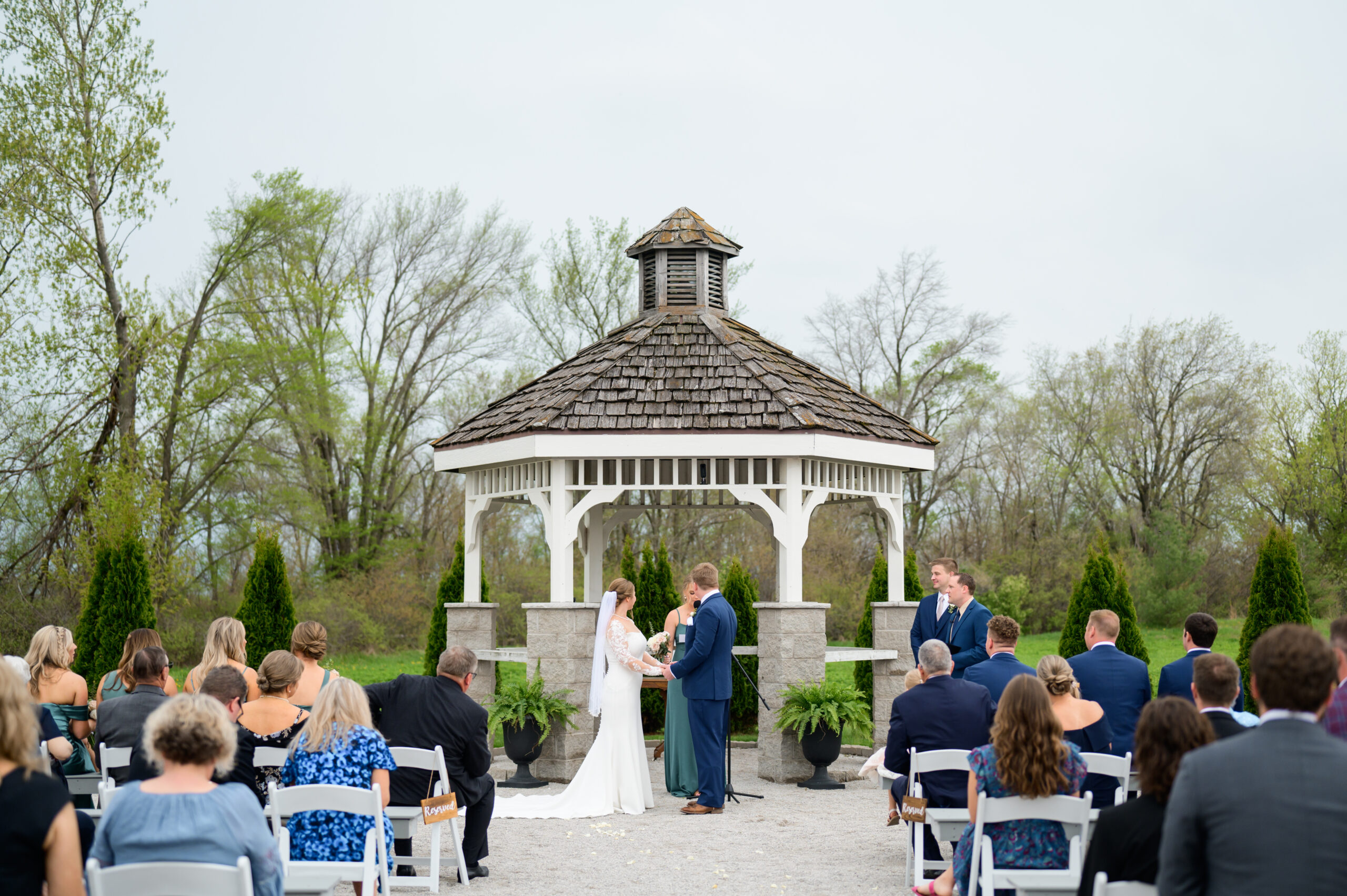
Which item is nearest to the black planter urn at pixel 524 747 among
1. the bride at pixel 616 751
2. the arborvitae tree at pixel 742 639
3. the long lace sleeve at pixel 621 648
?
the bride at pixel 616 751

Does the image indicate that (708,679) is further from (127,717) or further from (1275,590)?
(1275,590)

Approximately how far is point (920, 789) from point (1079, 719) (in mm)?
1110

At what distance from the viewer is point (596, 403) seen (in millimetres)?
10969

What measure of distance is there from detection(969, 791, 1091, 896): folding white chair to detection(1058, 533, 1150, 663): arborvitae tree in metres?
9.48

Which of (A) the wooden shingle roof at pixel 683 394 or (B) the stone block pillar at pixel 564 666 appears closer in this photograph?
(B) the stone block pillar at pixel 564 666

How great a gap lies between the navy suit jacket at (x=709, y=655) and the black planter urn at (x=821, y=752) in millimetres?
1483

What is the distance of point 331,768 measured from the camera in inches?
215

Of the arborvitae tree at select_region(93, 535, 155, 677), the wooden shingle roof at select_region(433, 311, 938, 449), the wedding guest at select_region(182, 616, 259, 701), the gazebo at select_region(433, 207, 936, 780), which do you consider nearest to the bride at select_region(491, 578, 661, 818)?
the gazebo at select_region(433, 207, 936, 780)

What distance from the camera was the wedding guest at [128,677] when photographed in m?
6.83

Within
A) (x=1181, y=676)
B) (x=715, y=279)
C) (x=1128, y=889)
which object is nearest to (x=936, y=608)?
(x=1181, y=676)

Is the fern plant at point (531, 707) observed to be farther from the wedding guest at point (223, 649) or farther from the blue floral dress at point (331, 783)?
the blue floral dress at point (331, 783)

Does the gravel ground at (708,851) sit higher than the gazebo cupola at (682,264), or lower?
lower

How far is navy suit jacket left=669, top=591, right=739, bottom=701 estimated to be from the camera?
915cm

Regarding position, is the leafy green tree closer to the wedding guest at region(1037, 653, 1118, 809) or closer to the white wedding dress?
the white wedding dress
